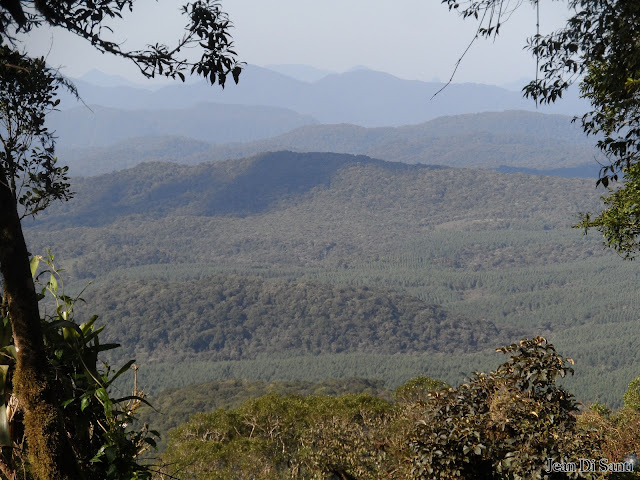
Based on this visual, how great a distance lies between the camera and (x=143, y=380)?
7781cm

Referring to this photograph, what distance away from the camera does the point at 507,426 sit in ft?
17.2

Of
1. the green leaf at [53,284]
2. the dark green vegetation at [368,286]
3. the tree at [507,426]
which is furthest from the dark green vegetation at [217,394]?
the green leaf at [53,284]

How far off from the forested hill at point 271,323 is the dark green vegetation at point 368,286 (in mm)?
318

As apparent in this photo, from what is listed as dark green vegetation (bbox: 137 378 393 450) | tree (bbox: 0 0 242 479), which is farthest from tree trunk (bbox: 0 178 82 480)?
dark green vegetation (bbox: 137 378 393 450)

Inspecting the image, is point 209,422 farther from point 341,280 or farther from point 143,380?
point 341,280

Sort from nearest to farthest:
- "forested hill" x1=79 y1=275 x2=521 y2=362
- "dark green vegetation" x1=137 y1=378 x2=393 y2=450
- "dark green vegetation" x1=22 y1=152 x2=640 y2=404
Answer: "dark green vegetation" x1=137 y1=378 x2=393 y2=450, "dark green vegetation" x1=22 y1=152 x2=640 y2=404, "forested hill" x1=79 y1=275 x2=521 y2=362

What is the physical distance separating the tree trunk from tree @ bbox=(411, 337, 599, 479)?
3.64m

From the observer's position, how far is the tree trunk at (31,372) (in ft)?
8.71

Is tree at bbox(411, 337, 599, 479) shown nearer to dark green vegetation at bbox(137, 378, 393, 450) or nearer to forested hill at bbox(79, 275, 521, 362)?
dark green vegetation at bbox(137, 378, 393, 450)

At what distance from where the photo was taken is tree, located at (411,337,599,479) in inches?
192

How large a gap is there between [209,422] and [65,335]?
40.5ft

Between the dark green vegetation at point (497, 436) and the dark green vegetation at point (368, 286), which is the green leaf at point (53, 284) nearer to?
the dark green vegetation at point (497, 436)

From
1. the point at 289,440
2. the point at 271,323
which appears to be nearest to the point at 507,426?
the point at 289,440

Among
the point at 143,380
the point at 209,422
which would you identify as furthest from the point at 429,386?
the point at 143,380
